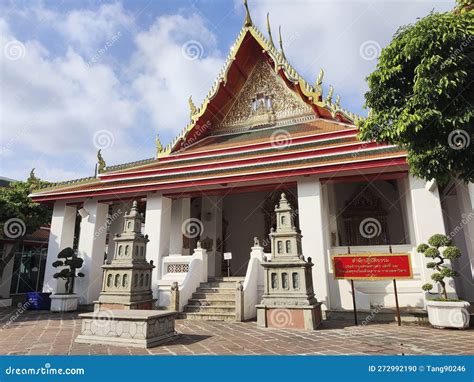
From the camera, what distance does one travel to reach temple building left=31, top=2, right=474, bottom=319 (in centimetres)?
1055

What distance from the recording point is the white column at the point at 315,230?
34.2 ft

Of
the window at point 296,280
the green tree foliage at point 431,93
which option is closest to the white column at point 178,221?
the window at point 296,280

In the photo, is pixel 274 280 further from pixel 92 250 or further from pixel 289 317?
pixel 92 250

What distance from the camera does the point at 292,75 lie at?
1478 centimetres

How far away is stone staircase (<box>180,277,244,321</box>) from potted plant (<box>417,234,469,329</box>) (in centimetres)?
539

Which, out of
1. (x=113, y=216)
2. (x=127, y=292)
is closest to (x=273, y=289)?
(x=127, y=292)

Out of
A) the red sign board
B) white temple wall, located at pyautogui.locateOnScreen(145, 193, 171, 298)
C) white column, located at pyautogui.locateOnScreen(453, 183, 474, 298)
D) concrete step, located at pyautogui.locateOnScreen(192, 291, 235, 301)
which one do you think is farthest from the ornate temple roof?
concrete step, located at pyautogui.locateOnScreen(192, 291, 235, 301)

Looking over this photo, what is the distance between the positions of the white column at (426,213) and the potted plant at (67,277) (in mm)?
12052

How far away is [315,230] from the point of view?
1095 cm

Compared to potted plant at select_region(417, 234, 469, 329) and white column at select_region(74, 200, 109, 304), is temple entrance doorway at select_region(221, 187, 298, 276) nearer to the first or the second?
white column at select_region(74, 200, 109, 304)

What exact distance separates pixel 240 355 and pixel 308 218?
6.25 metres

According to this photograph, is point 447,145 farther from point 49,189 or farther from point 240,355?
point 49,189

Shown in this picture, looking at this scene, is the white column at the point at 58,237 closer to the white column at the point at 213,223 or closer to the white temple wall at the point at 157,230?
the white temple wall at the point at 157,230

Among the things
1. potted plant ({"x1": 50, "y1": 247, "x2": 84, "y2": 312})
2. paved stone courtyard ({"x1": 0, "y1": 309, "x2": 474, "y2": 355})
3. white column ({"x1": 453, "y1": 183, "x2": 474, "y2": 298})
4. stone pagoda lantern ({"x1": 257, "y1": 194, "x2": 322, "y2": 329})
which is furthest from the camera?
potted plant ({"x1": 50, "y1": 247, "x2": 84, "y2": 312})
